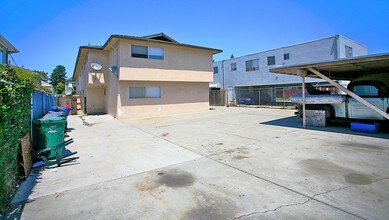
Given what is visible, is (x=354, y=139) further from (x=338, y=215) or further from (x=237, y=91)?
(x=237, y=91)

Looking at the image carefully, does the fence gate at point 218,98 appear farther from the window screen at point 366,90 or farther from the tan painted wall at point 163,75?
the window screen at point 366,90

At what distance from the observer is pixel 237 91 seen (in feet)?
95.0

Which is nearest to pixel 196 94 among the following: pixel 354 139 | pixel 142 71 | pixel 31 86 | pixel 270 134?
pixel 142 71

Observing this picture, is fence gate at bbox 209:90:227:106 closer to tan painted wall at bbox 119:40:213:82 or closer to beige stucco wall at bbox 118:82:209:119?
beige stucco wall at bbox 118:82:209:119

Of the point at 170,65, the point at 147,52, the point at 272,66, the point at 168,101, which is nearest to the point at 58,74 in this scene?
the point at 147,52

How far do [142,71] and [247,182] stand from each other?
12.7 meters

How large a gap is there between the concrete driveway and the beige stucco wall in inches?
326

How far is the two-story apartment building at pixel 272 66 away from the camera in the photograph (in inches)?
808

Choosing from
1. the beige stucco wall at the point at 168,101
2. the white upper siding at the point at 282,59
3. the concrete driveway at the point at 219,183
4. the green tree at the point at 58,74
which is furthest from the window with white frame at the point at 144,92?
the green tree at the point at 58,74

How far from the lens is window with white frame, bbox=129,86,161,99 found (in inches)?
601

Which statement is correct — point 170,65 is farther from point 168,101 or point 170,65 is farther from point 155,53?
point 168,101

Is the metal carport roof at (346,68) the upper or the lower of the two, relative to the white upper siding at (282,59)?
lower

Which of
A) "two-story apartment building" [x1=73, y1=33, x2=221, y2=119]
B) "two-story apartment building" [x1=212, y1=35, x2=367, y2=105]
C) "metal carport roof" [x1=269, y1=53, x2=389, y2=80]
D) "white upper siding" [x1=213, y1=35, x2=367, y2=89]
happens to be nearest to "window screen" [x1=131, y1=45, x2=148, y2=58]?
"two-story apartment building" [x1=73, y1=33, x2=221, y2=119]

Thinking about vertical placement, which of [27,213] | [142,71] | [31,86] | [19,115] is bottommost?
[27,213]
